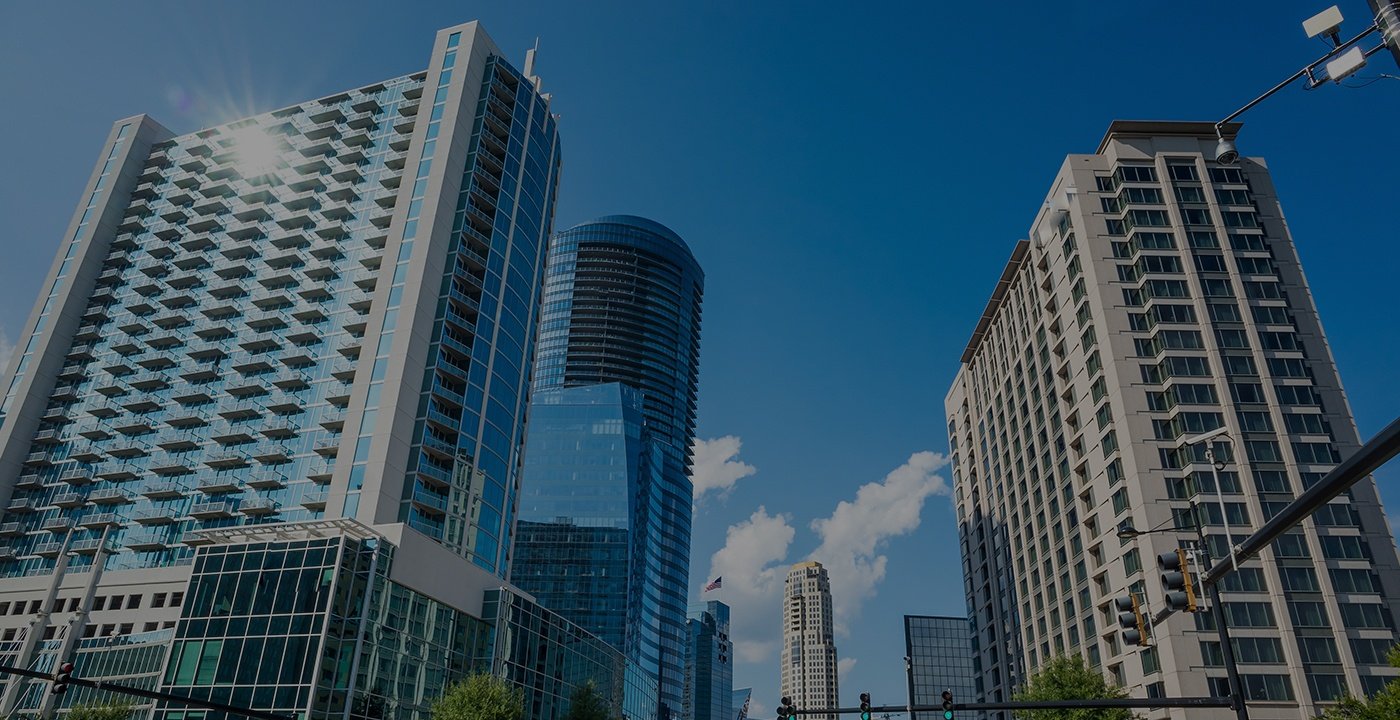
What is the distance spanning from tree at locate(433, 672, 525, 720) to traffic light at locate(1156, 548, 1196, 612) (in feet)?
150

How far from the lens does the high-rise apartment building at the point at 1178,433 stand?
6481cm

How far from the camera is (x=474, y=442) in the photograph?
3135 inches

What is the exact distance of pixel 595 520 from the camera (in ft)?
567

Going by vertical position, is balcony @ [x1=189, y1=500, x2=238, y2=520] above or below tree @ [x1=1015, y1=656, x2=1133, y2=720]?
above

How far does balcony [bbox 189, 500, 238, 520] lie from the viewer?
78.3m

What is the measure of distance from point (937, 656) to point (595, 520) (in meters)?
69.8

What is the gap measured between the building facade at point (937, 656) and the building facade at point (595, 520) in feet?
173

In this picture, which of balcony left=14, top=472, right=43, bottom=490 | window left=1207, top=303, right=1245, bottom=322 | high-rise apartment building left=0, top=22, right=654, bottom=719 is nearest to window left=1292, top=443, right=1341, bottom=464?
window left=1207, top=303, right=1245, bottom=322

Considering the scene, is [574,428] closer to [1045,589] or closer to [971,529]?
[971,529]

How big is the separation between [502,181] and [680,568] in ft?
410

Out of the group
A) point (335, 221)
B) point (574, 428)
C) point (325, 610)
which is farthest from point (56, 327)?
point (574, 428)

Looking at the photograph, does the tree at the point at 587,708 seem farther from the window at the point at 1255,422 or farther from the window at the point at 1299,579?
the window at the point at 1255,422

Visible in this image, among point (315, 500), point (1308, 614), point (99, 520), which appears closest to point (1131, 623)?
point (1308, 614)

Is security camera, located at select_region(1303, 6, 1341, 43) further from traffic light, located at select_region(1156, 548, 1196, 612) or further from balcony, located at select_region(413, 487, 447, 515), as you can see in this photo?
balcony, located at select_region(413, 487, 447, 515)
